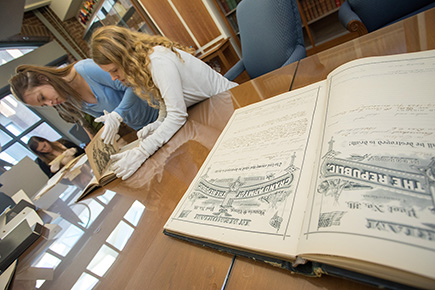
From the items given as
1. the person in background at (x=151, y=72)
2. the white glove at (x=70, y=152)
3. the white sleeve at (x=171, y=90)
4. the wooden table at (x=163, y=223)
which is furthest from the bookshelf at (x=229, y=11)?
the white glove at (x=70, y=152)

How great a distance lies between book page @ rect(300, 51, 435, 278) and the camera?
0.17 metres

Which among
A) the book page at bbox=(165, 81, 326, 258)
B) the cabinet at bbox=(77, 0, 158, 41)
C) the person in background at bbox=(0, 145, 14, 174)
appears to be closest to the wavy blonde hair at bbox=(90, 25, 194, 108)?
the book page at bbox=(165, 81, 326, 258)

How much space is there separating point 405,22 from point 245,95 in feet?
1.55

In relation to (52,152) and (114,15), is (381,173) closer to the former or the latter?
(52,152)

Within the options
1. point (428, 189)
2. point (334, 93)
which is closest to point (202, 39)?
point (334, 93)

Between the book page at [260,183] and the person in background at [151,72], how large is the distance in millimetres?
409

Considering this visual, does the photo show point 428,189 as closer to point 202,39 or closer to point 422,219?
point 422,219

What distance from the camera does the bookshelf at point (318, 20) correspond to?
2031mm

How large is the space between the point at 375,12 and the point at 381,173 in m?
1.17

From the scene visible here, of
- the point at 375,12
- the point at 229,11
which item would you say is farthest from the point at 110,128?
the point at 229,11

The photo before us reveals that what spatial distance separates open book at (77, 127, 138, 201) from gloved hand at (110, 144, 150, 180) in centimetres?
4

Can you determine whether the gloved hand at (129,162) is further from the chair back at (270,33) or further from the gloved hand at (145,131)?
the chair back at (270,33)

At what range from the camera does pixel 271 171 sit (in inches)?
13.4

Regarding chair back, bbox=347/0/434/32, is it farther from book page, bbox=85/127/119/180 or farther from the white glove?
the white glove
